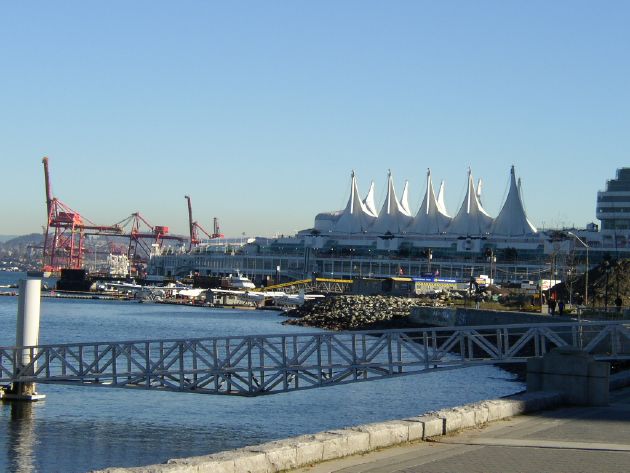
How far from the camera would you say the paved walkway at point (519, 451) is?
1202 centimetres

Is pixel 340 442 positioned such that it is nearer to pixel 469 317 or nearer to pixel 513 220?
pixel 469 317

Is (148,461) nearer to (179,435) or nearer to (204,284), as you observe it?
(179,435)

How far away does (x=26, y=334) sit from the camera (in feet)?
97.0

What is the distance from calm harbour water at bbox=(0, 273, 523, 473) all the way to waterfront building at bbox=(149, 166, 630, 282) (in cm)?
10138

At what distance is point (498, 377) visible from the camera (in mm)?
40344

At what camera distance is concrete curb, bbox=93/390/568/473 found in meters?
10.4

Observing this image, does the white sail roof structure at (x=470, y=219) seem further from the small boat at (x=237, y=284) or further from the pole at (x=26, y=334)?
the pole at (x=26, y=334)

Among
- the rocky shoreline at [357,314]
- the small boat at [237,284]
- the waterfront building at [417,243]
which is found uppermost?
the waterfront building at [417,243]

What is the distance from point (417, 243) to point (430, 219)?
4.18 m

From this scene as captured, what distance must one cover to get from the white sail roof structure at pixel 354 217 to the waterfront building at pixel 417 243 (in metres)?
0.16

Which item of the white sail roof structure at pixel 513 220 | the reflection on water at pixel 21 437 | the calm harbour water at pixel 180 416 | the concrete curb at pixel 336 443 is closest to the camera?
the concrete curb at pixel 336 443

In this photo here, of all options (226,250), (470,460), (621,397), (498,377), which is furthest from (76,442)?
(226,250)

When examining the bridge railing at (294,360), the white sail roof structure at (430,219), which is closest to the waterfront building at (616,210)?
the white sail roof structure at (430,219)

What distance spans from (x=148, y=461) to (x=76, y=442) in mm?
3120
